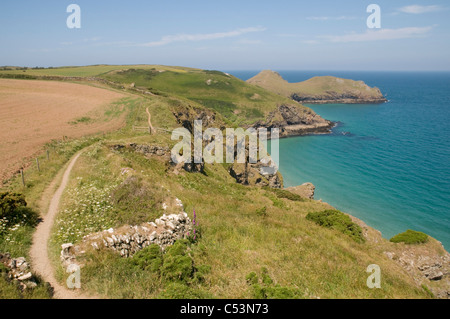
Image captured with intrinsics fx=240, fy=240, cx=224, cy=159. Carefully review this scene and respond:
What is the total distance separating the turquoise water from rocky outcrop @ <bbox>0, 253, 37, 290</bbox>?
44.7 metres

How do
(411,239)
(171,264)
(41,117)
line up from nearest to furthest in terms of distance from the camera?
(171,264) < (411,239) < (41,117)

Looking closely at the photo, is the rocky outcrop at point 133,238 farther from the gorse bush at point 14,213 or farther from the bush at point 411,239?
the bush at point 411,239

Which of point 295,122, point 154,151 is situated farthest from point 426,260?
point 295,122

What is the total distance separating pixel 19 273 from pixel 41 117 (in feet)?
141

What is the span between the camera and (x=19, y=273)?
8.75 metres

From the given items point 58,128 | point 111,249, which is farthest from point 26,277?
point 58,128

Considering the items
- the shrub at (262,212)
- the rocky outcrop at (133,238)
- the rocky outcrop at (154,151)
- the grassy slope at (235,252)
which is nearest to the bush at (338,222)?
the grassy slope at (235,252)

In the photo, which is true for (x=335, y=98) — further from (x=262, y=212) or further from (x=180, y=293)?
(x=180, y=293)

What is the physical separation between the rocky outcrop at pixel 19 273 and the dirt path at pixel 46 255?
79 cm

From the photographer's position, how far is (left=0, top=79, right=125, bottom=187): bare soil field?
27416mm
